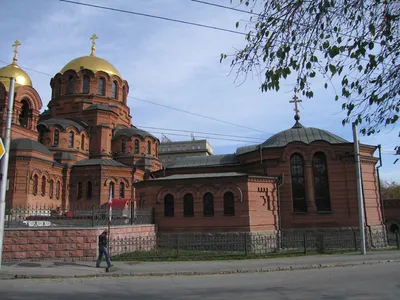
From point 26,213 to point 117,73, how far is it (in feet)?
96.4

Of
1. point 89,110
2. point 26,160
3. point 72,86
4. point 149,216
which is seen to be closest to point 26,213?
point 149,216

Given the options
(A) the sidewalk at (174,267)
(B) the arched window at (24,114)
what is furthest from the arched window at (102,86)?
(A) the sidewalk at (174,267)

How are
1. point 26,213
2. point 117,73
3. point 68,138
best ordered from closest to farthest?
1. point 26,213
2. point 68,138
3. point 117,73

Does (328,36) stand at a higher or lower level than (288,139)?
lower

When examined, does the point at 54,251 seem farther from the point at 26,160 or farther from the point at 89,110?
the point at 89,110

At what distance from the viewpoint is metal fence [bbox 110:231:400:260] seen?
15.5 m

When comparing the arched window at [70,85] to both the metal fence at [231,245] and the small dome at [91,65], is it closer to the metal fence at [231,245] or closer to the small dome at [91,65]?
the small dome at [91,65]

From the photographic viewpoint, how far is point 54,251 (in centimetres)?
1370

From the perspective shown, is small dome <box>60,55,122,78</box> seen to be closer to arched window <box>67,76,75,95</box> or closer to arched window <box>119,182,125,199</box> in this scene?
arched window <box>67,76,75,95</box>

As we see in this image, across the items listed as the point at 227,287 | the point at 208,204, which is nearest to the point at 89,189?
the point at 208,204

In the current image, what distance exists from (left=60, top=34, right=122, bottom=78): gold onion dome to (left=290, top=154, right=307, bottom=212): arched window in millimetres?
26575

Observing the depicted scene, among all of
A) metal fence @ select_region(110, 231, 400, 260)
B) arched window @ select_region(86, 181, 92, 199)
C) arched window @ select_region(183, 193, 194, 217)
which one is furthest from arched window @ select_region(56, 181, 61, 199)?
arched window @ select_region(183, 193, 194, 217)

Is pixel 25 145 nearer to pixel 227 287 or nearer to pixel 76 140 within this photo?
pixel 76 140

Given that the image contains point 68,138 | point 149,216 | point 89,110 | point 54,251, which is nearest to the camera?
point 54,251
